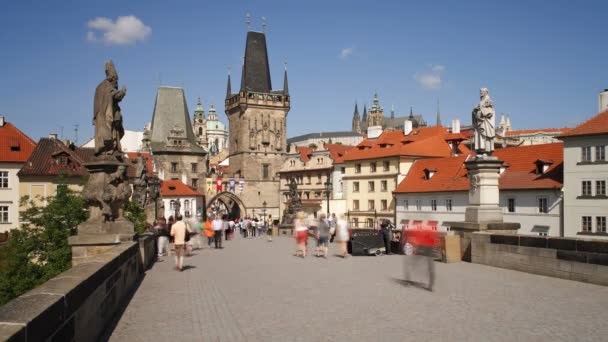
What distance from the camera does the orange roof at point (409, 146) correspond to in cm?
6266

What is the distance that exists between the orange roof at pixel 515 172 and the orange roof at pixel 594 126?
3.35 metres

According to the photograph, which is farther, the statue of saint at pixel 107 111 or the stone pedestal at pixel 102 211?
the statue of saint at pixel 107 111

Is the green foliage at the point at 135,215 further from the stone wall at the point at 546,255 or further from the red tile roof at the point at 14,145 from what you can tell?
the red tile roof at the point at 14,145

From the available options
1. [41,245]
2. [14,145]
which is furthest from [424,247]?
[14,145]

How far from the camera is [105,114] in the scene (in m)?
11.2

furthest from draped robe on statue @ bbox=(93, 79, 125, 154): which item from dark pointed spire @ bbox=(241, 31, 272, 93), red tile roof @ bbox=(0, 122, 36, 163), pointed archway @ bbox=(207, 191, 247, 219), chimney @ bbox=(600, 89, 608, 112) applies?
dark pointed spire @ bbox=(241, 31, 272, 93)

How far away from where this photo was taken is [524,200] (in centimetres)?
4250

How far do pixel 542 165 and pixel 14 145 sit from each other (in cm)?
4479

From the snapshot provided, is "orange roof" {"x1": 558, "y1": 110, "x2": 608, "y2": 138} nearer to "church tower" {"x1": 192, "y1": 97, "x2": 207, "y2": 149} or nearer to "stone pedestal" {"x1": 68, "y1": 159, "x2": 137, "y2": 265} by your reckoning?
"stone pedestal" {"x1": 68, "y1": 159, "x2": 137, "y2": 265}

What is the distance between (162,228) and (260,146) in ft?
232

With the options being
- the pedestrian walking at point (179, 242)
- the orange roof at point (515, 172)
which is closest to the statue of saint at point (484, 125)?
the pedestrian walking at point (179, 242)

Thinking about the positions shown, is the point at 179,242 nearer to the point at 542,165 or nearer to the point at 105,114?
the point at 105,114

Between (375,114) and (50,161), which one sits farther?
(375,114)

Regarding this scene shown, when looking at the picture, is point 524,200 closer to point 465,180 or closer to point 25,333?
point 465,180
